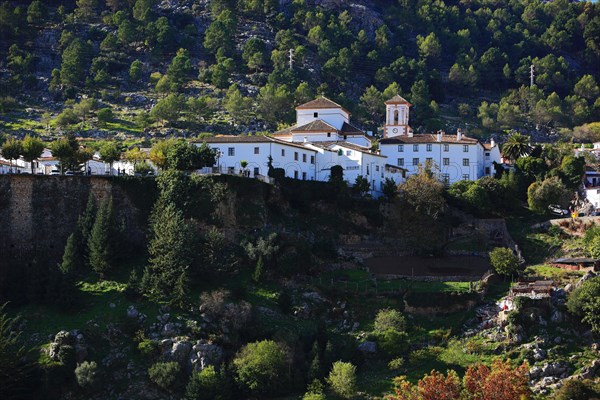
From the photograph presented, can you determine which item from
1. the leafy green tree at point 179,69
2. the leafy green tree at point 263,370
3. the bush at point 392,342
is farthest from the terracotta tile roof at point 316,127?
the leafy green tree at point 179,69

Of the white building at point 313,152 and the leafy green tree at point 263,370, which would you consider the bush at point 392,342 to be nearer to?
the leafy green tree at point 263,370

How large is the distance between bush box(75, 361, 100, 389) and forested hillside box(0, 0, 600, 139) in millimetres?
51426

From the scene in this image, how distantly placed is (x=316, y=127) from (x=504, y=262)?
2411cm

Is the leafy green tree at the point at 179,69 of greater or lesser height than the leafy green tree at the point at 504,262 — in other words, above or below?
above

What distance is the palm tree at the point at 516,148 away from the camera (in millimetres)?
82750

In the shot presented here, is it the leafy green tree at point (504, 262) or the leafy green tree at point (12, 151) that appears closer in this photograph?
the leafy green tree at point (504, 262)

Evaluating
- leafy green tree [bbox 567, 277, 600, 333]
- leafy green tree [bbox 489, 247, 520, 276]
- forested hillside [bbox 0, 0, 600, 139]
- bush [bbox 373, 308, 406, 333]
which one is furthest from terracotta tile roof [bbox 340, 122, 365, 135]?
leafy green tree [bbox 567, 277, 600, 333]

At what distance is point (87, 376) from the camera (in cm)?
5075

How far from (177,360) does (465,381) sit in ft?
52.8

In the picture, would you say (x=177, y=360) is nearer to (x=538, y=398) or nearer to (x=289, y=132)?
(x=538, y=398)

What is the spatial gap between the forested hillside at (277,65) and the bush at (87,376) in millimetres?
51426

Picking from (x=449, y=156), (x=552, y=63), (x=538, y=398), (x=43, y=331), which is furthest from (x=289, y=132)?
(x=552, y=63)

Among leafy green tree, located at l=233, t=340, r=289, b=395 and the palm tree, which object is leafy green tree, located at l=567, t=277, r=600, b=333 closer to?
leafy green tree, located at l=233, t=340, r=289, b=395

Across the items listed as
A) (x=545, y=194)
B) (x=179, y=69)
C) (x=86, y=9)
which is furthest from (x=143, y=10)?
(x=545, y=194)
